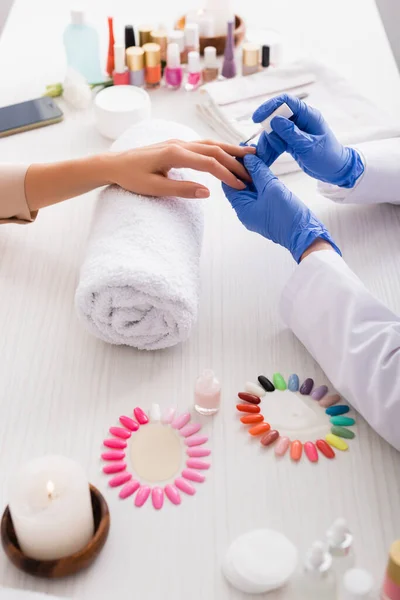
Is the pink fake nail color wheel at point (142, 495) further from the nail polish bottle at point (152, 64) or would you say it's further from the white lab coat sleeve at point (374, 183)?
the nail polish bottle at point (152, 64)

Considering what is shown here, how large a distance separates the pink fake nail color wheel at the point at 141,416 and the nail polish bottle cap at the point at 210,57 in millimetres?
926

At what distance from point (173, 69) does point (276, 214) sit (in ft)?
2.00

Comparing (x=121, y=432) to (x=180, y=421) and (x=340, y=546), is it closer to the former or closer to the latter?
(x=180, y=421)

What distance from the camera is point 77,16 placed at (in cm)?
153

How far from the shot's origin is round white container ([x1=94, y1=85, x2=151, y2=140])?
1412mm

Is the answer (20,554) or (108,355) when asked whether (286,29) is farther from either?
(20,554)

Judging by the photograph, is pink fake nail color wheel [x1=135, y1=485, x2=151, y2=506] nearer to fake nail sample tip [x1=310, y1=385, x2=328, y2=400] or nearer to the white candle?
the white candle

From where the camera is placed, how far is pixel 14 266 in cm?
118

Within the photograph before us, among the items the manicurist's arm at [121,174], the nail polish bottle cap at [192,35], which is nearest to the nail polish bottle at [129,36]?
the nail polish bottle cap at [192,35]

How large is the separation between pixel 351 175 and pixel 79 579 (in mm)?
783

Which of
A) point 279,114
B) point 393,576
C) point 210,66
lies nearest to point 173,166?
point 279,114

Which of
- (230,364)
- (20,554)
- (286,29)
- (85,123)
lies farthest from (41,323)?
(286,29)

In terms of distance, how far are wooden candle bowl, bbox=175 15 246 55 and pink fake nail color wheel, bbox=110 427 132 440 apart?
1.05 meters

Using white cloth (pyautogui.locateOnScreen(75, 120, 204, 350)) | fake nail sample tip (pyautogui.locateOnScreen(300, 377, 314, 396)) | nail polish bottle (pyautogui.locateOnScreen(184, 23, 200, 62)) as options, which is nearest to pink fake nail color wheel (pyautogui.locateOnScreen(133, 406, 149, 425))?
white cloth (pyautogui.locateOnScreen(75, 120, 204, 350))
